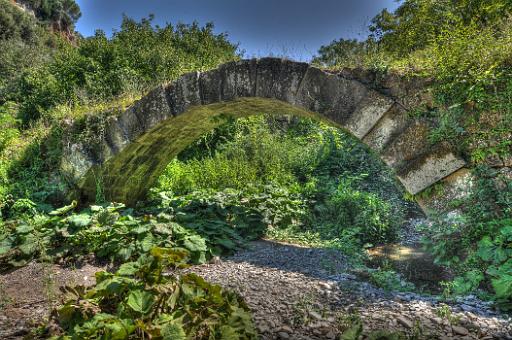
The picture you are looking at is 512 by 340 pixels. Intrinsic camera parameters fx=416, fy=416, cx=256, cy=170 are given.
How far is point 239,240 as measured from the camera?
462cm

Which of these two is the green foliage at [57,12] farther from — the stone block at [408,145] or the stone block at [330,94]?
the stone block at [408,145]

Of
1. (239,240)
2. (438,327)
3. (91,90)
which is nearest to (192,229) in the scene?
(239,240)

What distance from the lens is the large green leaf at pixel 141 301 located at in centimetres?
204

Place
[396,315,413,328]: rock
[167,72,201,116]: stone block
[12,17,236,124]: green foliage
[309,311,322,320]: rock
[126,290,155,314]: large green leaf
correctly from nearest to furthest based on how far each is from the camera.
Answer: [126,290,155,314]: large green leaf
[396,315,413,328]: rock
[309,311,322,320]: rock
[167,72,201,116]: stone block
[12,17,236,124]: green foliage

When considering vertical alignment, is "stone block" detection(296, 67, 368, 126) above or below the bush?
above

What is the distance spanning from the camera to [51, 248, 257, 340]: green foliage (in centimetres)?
197

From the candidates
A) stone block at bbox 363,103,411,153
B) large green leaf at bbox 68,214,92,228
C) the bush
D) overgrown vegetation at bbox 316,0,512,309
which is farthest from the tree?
overgrown vegetation at bbox 316,0,512,309

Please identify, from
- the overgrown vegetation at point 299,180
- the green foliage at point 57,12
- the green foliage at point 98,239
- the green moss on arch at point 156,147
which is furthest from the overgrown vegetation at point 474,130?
the green foliage at point 57,12

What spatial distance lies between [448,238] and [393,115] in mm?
1210

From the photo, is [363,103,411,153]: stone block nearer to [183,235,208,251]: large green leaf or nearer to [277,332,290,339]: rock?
[183,235,208,251]: large green leaf

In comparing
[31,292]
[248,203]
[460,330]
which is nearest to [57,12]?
[248,203]

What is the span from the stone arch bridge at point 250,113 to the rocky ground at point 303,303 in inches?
46.7

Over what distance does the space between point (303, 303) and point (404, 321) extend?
65 centimetres

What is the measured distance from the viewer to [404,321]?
8.43 ft
